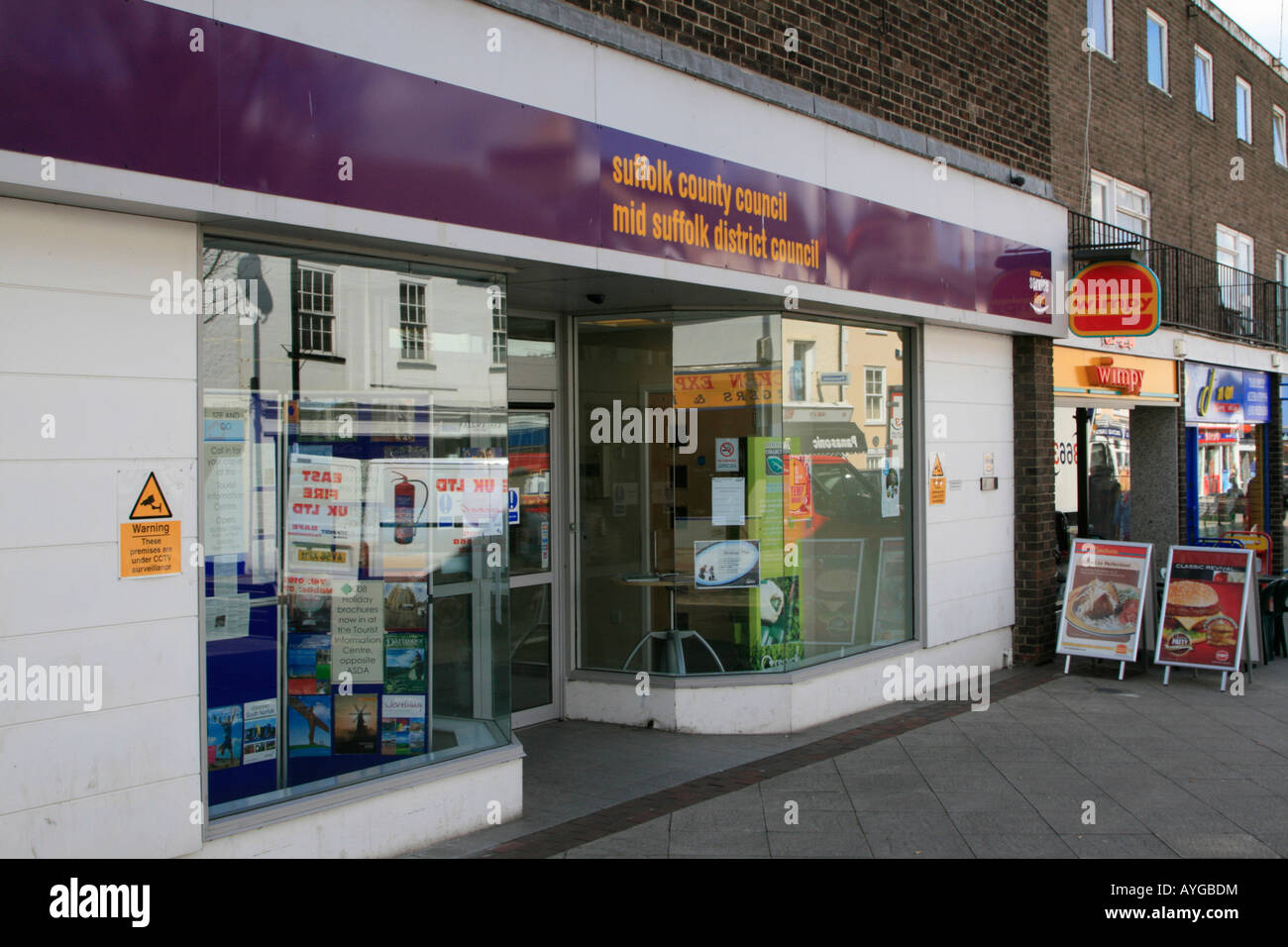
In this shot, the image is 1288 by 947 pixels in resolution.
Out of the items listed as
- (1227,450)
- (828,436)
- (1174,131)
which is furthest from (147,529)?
(1174,131)

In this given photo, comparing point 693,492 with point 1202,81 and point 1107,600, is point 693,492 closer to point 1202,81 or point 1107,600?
point 1107,600

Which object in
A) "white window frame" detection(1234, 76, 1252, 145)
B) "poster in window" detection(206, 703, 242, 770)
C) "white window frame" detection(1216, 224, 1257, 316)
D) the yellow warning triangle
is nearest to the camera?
the yellow warning triangle

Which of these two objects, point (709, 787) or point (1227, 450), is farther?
point (1227, 450)

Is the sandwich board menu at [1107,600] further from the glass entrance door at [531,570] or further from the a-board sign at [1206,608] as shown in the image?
the glass entrance door at [531,570]

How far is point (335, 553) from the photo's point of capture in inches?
219

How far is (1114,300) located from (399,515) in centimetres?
805

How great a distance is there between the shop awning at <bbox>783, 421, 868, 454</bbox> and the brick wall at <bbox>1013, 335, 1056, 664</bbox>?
2.48 meters

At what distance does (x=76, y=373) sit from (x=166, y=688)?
51.9 inches

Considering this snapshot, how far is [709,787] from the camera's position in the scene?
6617 mm

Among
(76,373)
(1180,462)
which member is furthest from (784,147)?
(1180,462)

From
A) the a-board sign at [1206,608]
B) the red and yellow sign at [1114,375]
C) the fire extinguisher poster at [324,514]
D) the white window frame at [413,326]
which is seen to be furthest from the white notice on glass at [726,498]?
the red and yellow sign at [1114,375]

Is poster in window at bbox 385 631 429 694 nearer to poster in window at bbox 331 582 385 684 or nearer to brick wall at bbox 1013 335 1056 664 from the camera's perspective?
poster in window at bbox 331 582 385 684

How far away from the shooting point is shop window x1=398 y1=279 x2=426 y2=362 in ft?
18.9

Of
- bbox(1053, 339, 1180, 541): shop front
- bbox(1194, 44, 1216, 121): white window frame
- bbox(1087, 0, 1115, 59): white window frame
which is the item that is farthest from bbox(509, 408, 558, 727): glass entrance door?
bbox(1194, 44, 1216, 121): white window frame
